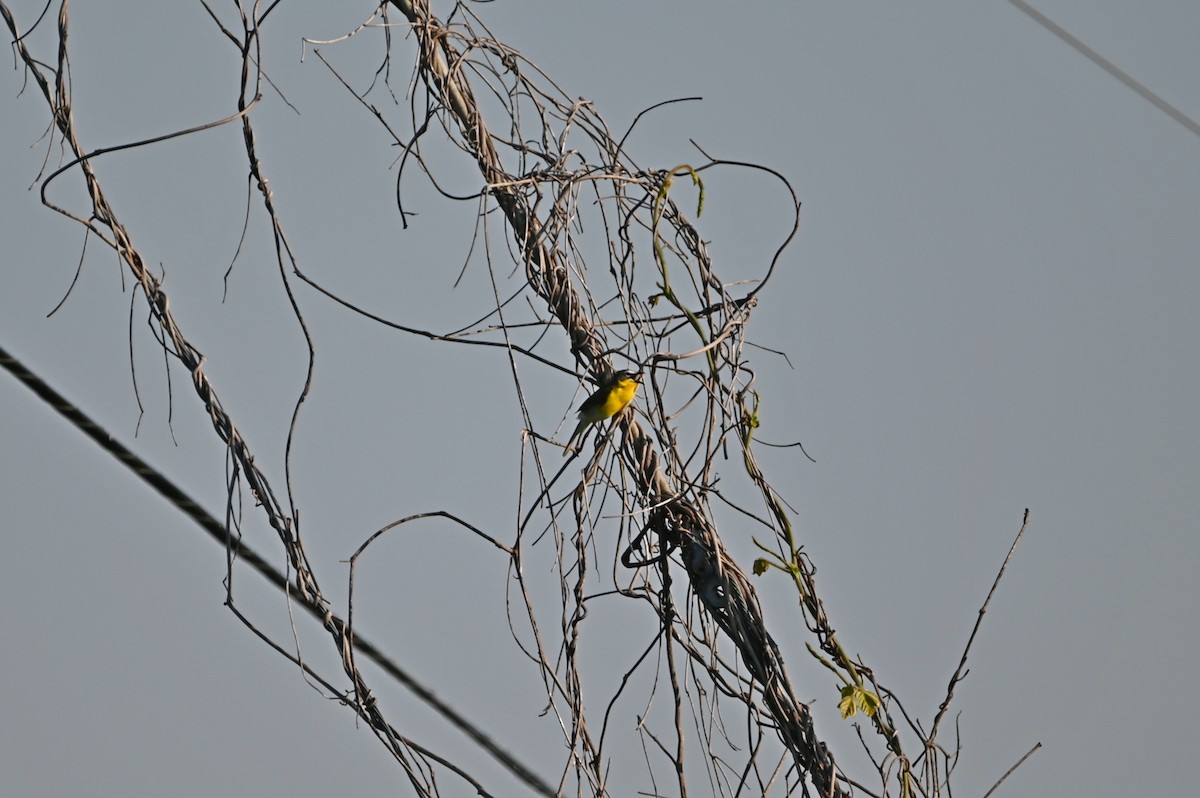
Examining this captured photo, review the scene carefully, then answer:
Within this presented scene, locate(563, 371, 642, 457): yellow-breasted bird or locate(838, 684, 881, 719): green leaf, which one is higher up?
locate(563, 371, 642, 457): yellow-breasted bird

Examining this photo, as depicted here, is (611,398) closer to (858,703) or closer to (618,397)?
(618,397)

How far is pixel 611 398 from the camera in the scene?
1913 mm

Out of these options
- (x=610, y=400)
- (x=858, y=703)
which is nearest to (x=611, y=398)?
(x=610, y=400)

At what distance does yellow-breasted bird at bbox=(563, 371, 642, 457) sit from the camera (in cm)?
192

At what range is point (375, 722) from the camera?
69.0 inches

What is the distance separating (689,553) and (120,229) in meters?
1.01

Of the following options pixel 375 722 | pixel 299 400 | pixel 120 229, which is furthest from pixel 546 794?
pixel 120 229

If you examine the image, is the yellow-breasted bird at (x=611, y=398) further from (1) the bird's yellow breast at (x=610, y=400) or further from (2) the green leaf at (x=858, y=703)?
(2) the green leaf at (x=858, y=703)

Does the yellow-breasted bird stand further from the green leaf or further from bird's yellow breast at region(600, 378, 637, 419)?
the green leaf

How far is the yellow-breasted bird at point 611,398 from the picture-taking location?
75.4 inches

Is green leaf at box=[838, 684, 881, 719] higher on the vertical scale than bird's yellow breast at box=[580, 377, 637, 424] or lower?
lower

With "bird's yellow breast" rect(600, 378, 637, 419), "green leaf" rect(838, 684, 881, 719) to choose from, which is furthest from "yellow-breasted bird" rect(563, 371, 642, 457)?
"green leaf" rect(838, 684, 881, 719)

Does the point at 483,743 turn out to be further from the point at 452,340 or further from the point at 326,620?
the point at 452,340

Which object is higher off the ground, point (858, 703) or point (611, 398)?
point (611, 398)
